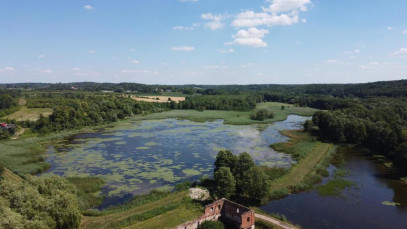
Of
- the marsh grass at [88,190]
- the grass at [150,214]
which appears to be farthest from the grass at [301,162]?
the marsh grass at [88,190]

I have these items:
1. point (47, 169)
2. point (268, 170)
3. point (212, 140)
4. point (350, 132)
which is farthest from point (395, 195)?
point (47, 169)

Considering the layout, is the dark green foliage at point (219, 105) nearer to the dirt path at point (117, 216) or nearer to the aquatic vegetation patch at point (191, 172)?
the aquatic vegetation patch at point (191, 172)

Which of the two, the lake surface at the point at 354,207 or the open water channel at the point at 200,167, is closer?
the lake surface at the point at 354,207

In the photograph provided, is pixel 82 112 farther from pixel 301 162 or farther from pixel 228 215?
pixel 228 215

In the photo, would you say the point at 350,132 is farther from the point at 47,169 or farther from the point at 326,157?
the point at 47,169

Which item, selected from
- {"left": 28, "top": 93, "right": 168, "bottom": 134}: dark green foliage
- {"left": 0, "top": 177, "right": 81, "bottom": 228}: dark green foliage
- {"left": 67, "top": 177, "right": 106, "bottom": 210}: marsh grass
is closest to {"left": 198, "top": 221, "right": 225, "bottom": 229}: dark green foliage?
{"left": 0, "top": 177, "right": 81, "bottom": 228}: dark green foliage
